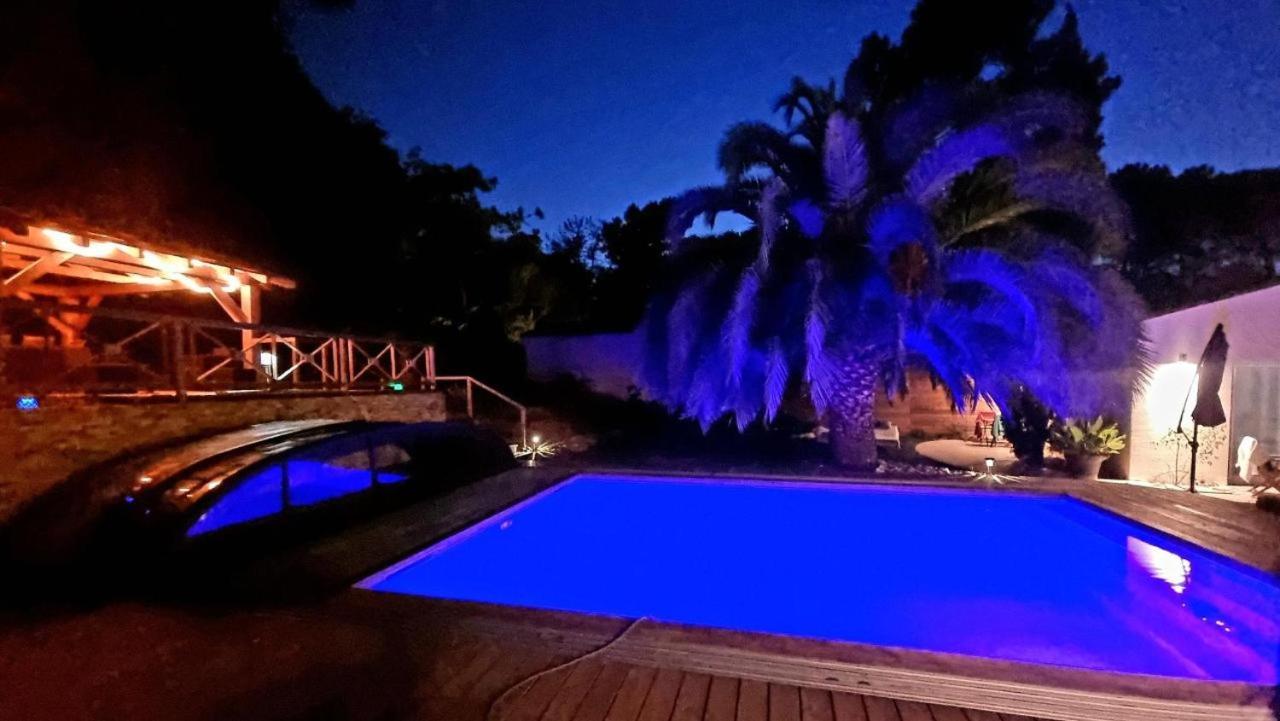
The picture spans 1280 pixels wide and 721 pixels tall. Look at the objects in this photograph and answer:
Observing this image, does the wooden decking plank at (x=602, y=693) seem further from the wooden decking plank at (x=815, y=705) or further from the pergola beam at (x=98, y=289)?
the pergola beam at (x=98, y=289)

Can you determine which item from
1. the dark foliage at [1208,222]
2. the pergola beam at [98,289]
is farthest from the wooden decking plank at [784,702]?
the dark foliage at [1208,222]

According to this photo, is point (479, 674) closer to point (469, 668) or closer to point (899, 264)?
point (469, 668)

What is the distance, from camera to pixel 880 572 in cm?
686

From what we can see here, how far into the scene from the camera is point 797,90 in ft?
31.6

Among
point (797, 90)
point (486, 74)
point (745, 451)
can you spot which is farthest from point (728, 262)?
point (486, 74)

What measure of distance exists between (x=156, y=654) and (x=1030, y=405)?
12.0 meters

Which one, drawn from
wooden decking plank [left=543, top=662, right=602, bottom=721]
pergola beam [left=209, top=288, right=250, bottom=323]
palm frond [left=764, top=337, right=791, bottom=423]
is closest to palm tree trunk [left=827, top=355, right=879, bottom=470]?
palm frond [left=764, top=337, right=791, bottom=423]

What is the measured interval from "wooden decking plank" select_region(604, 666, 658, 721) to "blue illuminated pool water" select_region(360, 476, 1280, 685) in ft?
5.86

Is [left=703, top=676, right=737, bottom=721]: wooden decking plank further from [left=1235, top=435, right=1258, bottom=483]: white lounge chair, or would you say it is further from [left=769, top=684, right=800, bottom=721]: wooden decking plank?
[left=1235, top=435, right=1258, bottom=483]: white lounge chair

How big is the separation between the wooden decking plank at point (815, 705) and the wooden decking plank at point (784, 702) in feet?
0.09

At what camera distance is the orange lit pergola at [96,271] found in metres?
6.48

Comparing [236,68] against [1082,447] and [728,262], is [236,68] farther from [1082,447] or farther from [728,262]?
[1082,447]

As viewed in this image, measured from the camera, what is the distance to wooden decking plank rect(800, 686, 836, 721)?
2.73 m

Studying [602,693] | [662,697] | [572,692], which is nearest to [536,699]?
[572,692]
